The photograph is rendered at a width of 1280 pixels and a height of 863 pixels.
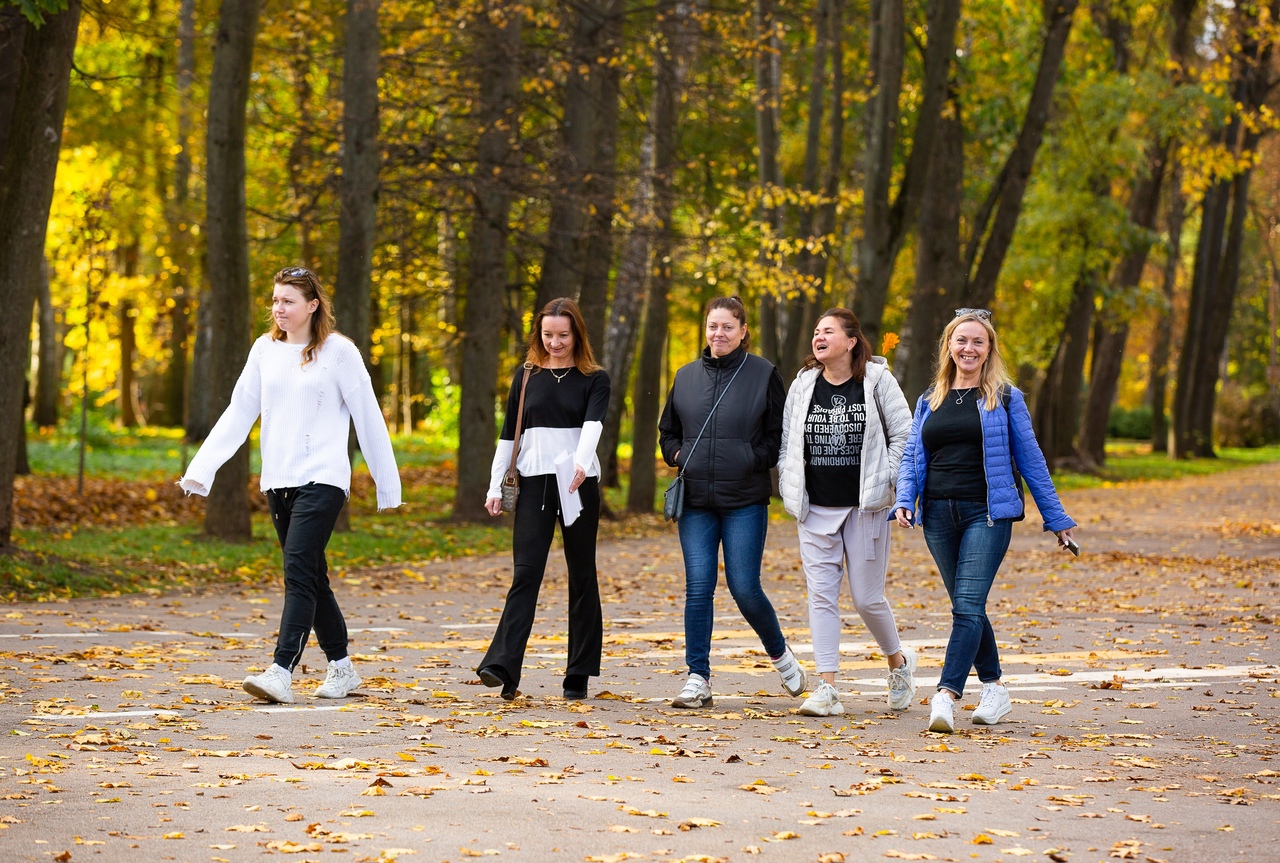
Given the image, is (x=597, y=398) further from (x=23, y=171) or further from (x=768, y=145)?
(x=768, y=145)

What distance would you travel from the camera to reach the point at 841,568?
26.5 feet

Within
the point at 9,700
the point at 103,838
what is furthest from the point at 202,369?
the point at 103,838

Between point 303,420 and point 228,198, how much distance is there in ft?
29.2

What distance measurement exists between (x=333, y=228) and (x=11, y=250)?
8227 mm

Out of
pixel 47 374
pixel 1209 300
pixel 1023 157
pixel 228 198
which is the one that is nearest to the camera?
pixel 228 198

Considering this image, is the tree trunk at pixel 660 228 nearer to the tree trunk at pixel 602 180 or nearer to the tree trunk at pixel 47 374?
the tree trunk at pixel 602 180

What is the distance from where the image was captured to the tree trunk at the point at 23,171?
12891 millimetres

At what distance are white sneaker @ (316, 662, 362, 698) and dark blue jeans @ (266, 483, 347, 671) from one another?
0.29 m

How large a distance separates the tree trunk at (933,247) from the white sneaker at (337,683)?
16.2 m

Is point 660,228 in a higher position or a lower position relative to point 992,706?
higher

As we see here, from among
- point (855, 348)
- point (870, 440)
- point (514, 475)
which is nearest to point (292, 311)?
point (514, 475)

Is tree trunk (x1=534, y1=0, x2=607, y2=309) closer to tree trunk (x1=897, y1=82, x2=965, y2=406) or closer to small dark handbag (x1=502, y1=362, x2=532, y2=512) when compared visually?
tree trunk (x1=897, y1=82, x2=965, y2=406)

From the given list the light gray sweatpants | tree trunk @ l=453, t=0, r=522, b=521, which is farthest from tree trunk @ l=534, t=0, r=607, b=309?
the light gray sweatpants

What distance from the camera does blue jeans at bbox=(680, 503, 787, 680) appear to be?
802 cm
